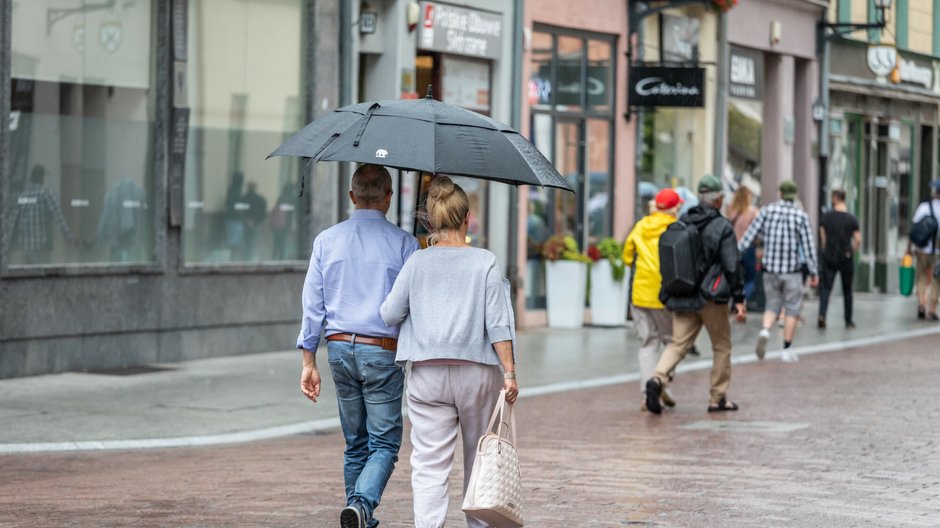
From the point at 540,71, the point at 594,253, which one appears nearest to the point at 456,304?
the point at 594,253

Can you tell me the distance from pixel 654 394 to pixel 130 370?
5324 mm

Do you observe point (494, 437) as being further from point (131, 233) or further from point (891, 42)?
point (891, 42)

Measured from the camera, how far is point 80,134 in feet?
52.3

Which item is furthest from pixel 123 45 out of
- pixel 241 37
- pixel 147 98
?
pixel 241 37

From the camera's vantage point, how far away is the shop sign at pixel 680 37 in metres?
26.3

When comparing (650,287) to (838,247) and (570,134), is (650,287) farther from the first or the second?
(838,247)

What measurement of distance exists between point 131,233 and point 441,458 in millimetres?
9965

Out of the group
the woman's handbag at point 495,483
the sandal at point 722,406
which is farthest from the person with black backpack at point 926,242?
the woman's handbag at point 495,483

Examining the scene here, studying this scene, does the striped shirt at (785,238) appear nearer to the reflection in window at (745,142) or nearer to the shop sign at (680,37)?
the shop sign at (680,37)

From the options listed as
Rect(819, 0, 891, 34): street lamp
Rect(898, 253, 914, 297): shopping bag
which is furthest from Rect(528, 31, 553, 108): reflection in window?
Rect(819, 0, 891, 34): street lamp

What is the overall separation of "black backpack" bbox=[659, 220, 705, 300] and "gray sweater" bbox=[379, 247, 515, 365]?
6053mm

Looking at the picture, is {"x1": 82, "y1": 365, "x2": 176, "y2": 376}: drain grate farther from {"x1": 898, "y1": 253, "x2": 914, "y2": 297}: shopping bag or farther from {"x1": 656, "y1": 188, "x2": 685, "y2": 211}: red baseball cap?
{"x1": 898, "y1": 253, "x2": 914, "y2": 297}: shopping bag

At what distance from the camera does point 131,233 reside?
651 inches

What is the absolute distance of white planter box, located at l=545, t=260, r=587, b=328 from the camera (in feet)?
73.0
